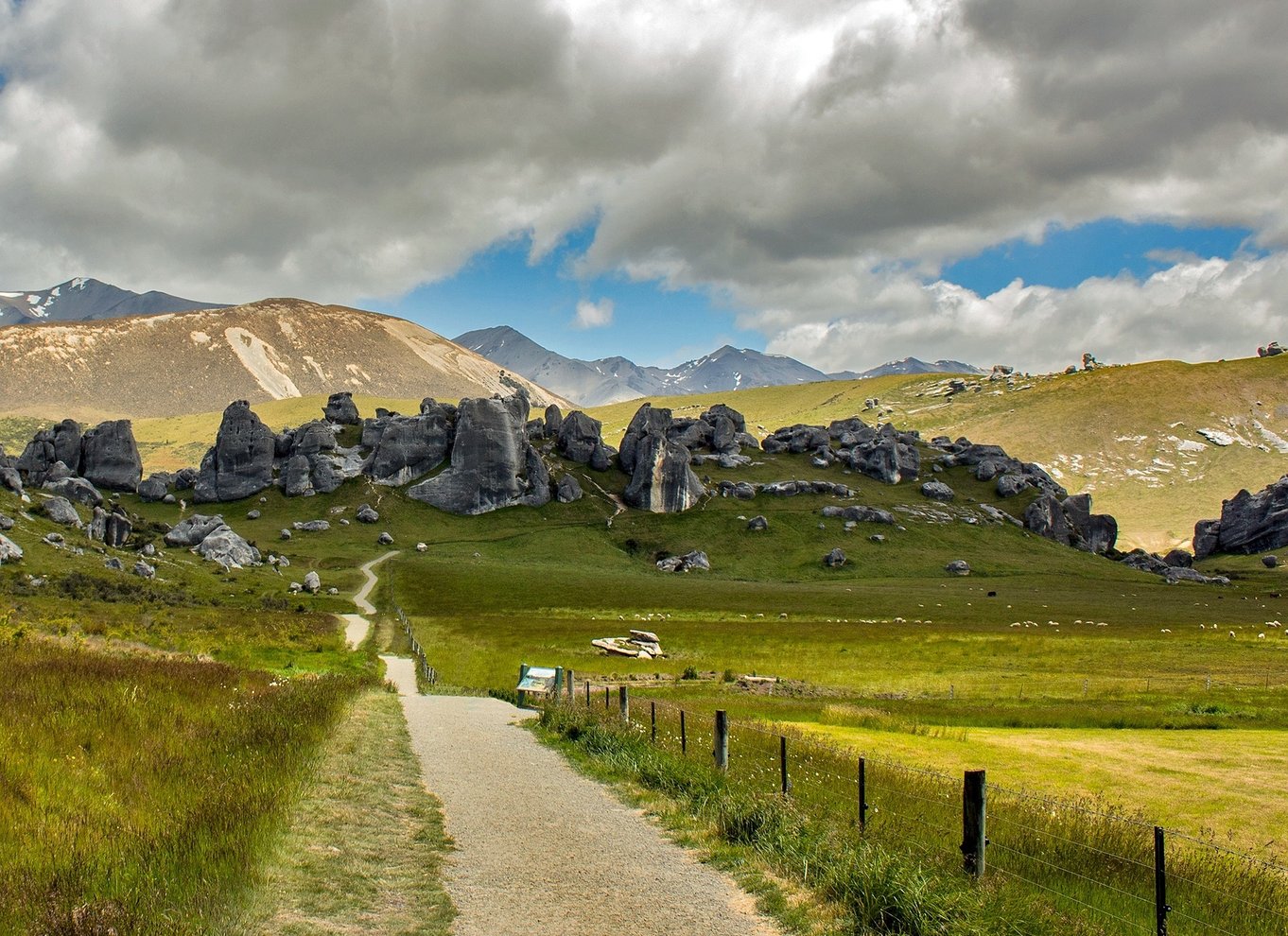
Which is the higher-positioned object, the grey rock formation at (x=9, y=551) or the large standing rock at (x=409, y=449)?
the large standing rock at (x=409, y=449)

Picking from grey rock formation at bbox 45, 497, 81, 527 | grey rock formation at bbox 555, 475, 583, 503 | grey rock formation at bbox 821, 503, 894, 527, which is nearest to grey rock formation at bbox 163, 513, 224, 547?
grey rock formation at bbox 45, 497, 81, 527

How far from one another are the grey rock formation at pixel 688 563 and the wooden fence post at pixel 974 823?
138019mm

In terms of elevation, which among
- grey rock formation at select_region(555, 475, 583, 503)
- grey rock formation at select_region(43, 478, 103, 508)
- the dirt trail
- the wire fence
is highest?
grey rock formation at select_region(555, 475, 583, 503)

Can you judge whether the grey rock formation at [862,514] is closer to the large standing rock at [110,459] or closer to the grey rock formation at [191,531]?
the grey rock formation at [191,531]

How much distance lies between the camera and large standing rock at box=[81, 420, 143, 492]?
18775cm

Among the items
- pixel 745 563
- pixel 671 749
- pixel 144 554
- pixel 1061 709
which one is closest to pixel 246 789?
pixel 671 749

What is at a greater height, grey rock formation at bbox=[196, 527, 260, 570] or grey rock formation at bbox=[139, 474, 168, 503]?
grey rock formation at bbox=[139, 474, 168, 503]

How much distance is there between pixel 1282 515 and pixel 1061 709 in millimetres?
185264

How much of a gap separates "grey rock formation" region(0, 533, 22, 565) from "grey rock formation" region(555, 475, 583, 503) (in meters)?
114

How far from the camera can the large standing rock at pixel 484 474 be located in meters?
182

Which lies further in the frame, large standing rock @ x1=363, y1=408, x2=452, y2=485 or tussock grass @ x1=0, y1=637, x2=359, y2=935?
large standing rock @ x1=363, y1=408, x2=452, y2=485

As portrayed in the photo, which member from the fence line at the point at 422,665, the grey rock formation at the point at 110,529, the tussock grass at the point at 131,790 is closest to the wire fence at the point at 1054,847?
the tussock grass at the point at 131,790

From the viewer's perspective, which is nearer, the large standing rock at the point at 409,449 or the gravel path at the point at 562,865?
the gravel path at the point at 562,865

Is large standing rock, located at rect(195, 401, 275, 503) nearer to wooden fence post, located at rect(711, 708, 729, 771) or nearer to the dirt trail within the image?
the dirt trail
